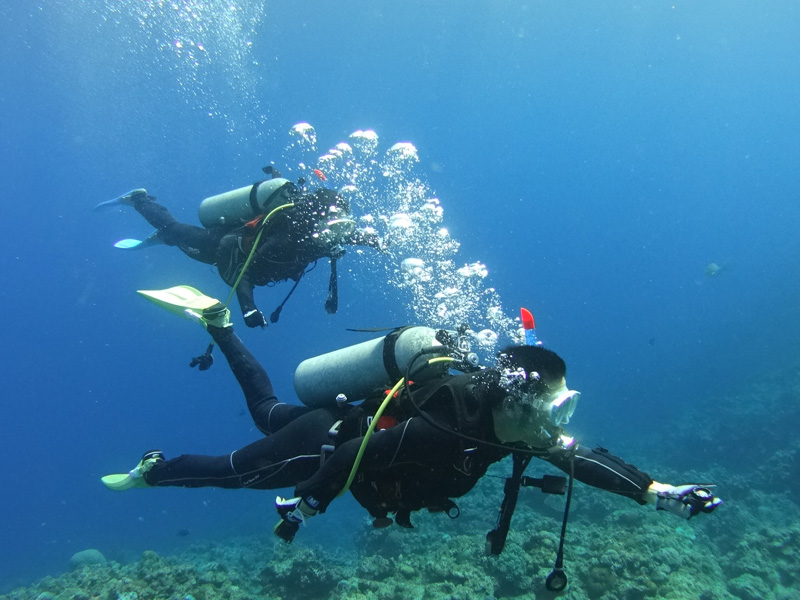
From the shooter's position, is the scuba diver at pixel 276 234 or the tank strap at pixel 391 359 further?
the scuba diver at pixel 276 234

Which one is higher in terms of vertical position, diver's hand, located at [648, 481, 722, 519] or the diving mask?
the diving mask

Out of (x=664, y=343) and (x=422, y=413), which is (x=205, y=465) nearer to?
(x=422, y=413)

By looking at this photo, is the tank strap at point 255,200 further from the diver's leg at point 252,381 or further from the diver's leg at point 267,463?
the diver's leg at point 267,463

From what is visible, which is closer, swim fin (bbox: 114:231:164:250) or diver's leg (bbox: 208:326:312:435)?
diver's leg (bbox: 208:326:312:435)

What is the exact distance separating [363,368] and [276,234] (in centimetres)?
375

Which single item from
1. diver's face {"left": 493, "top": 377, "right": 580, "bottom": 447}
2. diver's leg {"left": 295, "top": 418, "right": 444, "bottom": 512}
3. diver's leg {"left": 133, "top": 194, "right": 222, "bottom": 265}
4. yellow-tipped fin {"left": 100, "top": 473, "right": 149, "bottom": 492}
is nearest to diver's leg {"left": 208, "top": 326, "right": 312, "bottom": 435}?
yellow-tipped fin {"left": 100, "top": 473, "right": 149, "bottom": 492}

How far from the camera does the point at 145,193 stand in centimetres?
1077

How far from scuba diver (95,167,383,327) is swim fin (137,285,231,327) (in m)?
0.65

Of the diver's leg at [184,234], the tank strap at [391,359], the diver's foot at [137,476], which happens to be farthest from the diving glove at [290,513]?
the diver's leg at [184,234]

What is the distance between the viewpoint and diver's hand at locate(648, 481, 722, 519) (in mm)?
2883

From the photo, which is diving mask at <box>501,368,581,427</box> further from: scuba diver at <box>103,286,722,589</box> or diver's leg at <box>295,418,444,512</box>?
diver's leg at <box>295,418,444,512</box>

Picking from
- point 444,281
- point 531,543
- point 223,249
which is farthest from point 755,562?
point 223,249

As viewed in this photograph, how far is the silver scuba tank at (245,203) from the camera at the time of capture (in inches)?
285

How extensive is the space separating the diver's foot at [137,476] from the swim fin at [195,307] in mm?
1732
